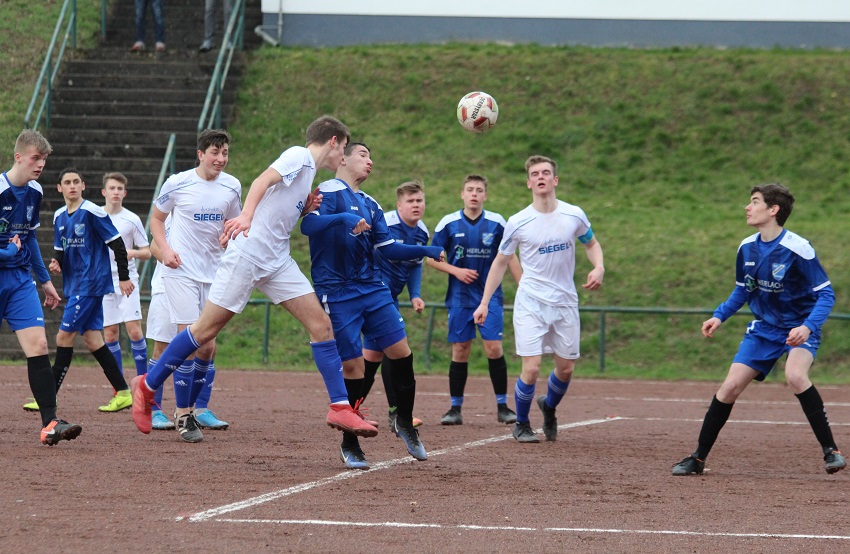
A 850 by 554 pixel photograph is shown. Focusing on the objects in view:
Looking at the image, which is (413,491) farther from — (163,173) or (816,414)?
(163,173)

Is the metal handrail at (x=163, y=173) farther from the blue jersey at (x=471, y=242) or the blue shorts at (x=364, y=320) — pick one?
the blue shorts at (x=364, y=320)

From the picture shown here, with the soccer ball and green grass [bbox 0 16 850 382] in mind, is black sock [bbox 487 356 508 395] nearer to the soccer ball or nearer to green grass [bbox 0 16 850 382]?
the soccer ball

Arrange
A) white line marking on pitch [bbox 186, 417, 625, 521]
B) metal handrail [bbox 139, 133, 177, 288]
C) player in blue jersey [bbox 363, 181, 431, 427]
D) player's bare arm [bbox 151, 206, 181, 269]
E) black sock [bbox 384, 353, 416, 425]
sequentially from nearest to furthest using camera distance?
white line marking on pitch [bbox 186, 417, 625, 521]
black sock [bbox 384, 353, 416, 425]
player's bare arm [bbox 151, 206, 181, 269]
player in blue jersey [bbox 363, 181, 431, 427]
metal handrail [bbox 139, 133, 177, 288]

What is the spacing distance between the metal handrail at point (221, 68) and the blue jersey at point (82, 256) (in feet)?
34.5

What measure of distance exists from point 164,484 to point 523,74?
1980 cm

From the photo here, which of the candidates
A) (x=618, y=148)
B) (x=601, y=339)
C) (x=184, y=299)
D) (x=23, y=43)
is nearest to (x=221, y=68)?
(x=23, y=43)

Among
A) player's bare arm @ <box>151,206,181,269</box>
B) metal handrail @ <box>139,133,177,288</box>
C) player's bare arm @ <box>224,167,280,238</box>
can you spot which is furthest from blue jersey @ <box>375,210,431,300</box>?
metal handrail @ <box>139,133,177,288</box>

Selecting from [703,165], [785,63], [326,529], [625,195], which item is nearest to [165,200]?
[326,529]

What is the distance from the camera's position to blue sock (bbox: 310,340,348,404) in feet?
25.4

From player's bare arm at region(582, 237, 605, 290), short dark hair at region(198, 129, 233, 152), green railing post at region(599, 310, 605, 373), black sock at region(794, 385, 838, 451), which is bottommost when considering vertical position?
green railing post at region(599, 310, 605, 373)

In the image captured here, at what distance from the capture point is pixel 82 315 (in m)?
11.4

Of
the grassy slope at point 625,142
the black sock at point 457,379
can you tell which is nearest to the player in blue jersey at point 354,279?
the black sock at point 457,379

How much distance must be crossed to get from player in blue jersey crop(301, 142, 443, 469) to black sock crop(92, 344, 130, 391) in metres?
4.06

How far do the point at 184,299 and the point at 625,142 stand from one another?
15.7 metres
